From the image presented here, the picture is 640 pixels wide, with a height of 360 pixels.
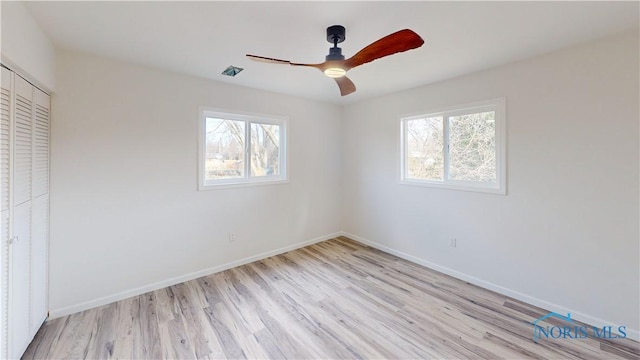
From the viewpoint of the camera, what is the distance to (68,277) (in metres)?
2.29

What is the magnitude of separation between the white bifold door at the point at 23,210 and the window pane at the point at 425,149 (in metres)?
3.74

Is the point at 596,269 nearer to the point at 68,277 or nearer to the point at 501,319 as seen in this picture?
the point at 501,319

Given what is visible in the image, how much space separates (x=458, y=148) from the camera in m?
3.03

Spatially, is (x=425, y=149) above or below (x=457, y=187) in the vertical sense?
above

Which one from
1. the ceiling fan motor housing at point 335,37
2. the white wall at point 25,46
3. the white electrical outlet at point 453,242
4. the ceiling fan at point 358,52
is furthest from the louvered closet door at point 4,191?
the white electrical outlet at point 453,242

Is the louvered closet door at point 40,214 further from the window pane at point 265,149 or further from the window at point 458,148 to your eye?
the window at point 458,148

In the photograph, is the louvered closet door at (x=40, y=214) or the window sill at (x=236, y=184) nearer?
the louvered closet door at (x=40, y=214)

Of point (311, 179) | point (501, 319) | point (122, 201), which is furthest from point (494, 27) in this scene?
point (122, 201)

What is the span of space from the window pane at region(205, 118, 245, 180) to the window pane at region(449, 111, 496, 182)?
2694 millimetres

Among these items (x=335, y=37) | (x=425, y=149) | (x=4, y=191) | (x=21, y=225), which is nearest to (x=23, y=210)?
(x=21, y=225)

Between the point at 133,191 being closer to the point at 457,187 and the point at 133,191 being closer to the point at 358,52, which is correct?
the point at 358,52

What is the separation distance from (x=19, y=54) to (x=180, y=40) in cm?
95

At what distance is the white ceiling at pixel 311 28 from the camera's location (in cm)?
164

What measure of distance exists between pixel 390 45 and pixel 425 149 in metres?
2.08
